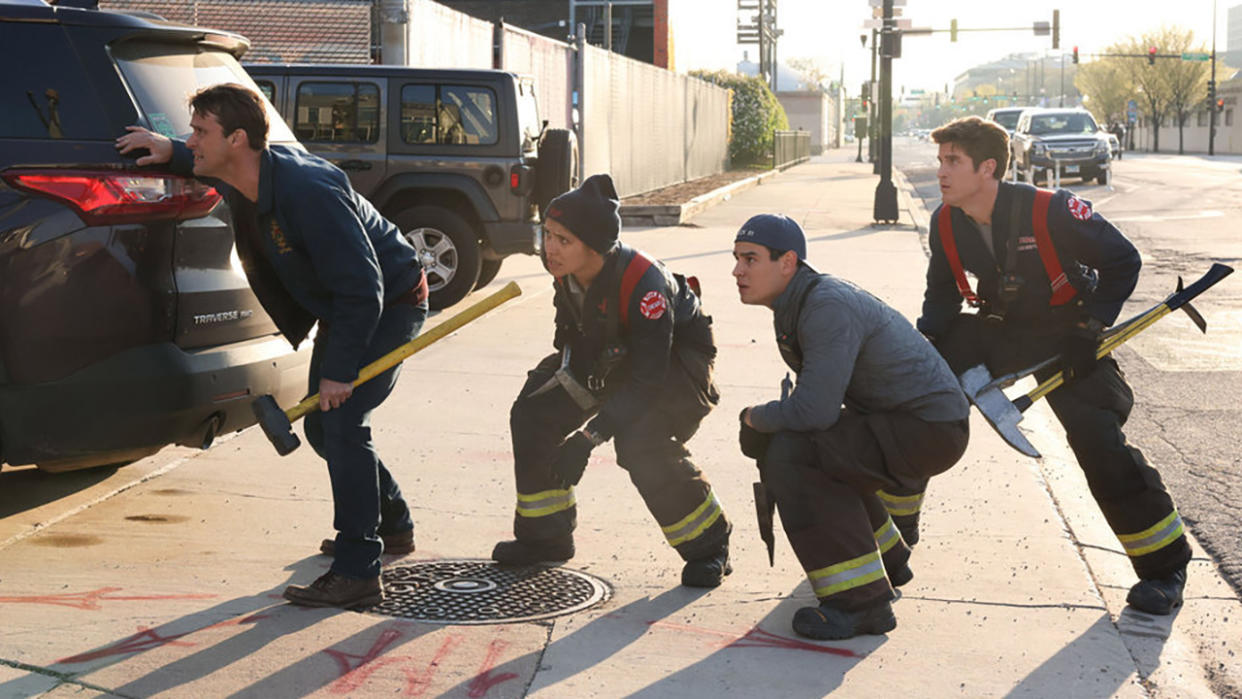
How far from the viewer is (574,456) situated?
15.5 ft

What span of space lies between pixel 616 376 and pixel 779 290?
71 centimetres

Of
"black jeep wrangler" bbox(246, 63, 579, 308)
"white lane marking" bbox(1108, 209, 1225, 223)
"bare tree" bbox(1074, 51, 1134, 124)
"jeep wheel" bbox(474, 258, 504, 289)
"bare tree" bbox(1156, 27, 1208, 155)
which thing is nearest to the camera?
"black jeep wrangler" bbox(246, 63, 579, 308)

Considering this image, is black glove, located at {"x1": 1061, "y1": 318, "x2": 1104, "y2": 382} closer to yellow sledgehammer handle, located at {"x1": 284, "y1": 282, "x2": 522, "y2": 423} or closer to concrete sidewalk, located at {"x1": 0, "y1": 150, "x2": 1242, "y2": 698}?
concrete sidewalk, located at {"x1": 0, "y1": 150, "x2": 1242, "y2": 698}

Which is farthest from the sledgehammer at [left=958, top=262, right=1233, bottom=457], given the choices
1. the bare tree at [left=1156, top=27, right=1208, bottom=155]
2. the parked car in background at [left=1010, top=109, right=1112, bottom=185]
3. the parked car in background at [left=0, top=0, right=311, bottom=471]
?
the bare tree at [left=1156, top=27, right=1208, bottom=155]

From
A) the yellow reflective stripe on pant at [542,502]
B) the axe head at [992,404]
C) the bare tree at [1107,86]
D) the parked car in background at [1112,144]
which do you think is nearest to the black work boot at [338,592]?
the yellow reflective stripe on pant at [542,502]

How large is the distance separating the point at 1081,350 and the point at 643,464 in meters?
1.45

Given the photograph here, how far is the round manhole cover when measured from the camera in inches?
184

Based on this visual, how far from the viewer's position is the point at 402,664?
420cm

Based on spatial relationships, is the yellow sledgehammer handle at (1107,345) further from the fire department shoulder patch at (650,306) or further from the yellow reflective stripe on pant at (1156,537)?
the fire department shoulder patch at (650,306)

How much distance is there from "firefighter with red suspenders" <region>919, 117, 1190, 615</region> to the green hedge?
132ft

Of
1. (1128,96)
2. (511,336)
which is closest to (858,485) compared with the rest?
(511,336)

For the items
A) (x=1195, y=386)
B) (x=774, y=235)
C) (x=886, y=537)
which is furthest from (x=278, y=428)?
(x=1195, y=386)

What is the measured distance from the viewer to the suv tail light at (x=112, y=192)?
15.7 feet

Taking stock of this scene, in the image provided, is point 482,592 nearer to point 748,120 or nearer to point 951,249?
point 951,249
